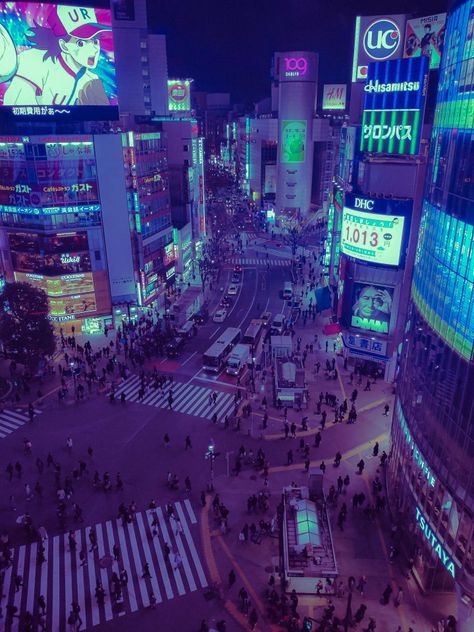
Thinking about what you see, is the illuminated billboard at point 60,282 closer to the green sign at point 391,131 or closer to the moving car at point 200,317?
the moving car at point 200,317

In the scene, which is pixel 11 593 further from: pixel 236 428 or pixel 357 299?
pixel 357 299

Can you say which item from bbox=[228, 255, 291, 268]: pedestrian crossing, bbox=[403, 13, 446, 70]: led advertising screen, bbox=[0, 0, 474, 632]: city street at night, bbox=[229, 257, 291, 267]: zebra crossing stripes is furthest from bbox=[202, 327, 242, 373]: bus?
bbox=[229, 257, 291, 267]: zebra crossing stripes

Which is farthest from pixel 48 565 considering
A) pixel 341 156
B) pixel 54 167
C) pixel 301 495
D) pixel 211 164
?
pixel 211 164

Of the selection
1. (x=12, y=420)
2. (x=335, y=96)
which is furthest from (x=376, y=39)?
(x=335, y=96)

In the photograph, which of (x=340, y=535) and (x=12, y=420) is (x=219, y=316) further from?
(x=340, y=535)

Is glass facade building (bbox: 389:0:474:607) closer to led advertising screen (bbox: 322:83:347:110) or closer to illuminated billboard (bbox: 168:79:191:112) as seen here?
illuminated billboard (bbox: 168:79:191:112)
